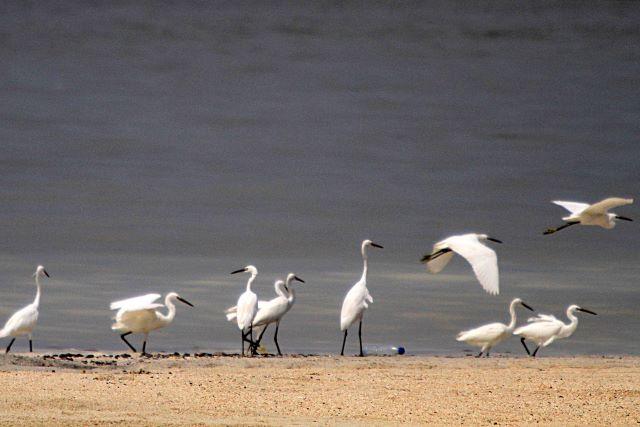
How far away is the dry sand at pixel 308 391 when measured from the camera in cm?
1295

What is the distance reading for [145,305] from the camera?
790 inches

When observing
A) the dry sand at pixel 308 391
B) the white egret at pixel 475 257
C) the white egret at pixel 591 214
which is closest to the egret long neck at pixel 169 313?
the dry sand at pixel 308 391

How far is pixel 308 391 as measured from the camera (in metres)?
15.0

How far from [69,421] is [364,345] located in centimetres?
1229

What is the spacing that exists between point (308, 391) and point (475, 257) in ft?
11.4

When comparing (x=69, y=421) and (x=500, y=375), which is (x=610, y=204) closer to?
(x=500, y=375)

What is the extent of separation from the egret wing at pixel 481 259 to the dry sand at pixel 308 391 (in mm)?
1210

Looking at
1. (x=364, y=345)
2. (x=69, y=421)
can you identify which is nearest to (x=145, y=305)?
(x=364, y=345)

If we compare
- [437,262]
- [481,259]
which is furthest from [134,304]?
[481,259]

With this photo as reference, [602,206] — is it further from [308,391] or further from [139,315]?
[139,315]

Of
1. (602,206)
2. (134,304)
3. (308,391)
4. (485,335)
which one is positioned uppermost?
(602,206)

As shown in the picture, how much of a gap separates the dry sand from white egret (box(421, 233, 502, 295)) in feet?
4.09

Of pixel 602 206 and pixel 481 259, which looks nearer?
pixel 481 259

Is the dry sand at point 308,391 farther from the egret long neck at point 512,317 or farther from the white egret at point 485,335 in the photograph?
the egret long neck at point 512,317
